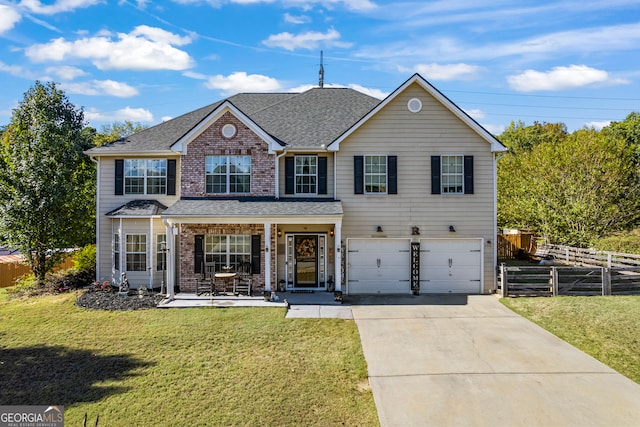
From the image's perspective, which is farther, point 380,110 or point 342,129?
point 342,129

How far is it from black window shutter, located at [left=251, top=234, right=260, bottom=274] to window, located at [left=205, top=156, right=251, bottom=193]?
1945mm

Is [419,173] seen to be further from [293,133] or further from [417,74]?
[293,133]

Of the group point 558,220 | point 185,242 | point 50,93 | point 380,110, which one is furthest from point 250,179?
point 558,220

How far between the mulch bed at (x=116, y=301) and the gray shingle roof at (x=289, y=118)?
5.65m

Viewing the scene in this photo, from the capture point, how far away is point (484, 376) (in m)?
8.85

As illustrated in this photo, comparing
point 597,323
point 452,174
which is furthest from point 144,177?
point 597,323

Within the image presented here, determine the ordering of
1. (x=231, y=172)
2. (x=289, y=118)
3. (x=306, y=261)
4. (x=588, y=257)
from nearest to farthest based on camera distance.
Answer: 1. (x=231, y=172)
2. (x=306, y=261)
3. (x=289, y=118)
4. (x=588, y=257)

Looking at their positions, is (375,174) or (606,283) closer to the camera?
(606,283)

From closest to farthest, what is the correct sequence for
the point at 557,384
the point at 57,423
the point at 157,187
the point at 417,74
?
the point at 57,423, the point at 557,384, the point at 417,74, the point at 157,187

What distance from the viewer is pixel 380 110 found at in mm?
16188

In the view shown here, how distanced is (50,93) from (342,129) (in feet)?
55.7

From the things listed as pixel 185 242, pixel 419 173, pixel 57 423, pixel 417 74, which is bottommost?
pixel 57 423

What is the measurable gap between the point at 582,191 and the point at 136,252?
79.1 ft
